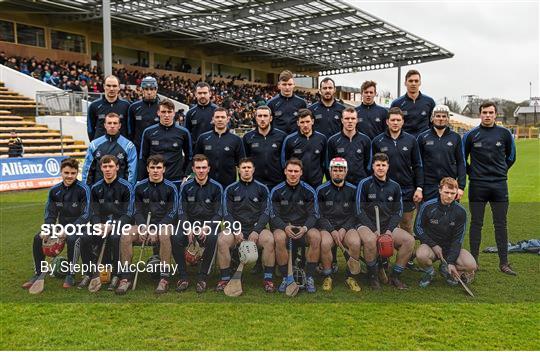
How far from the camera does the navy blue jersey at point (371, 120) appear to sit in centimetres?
572

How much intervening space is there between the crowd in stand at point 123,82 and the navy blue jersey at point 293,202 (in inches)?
585

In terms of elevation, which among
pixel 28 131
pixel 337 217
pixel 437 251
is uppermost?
pixel 28 131

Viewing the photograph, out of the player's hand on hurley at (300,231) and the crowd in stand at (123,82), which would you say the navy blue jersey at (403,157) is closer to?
the player's hand on hurley at (300,231)

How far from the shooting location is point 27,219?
8.63 m

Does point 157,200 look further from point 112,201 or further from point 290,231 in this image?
point 290,231

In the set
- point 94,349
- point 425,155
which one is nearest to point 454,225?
point 425,155

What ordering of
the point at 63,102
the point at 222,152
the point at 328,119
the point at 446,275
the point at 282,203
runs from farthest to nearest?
the point at 63,102
the point at 328,119
the point at 222,152
the point at 282,203
the point at 446,275

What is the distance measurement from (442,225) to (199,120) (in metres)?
3.12

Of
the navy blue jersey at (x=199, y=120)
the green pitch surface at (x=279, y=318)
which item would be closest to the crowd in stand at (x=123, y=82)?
the navy blue jersey at (x=199, y=120)

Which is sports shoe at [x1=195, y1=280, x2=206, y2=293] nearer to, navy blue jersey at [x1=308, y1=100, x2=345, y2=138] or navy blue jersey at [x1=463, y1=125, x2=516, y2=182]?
navy blue jersey at [x1=308, y1=100, x2=345, y2=138]

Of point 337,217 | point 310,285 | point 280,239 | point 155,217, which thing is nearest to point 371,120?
point 337,217

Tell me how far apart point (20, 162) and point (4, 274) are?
783 centimetres

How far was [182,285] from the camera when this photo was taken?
4.76m

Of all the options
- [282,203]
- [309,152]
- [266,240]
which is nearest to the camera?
[266,240]
